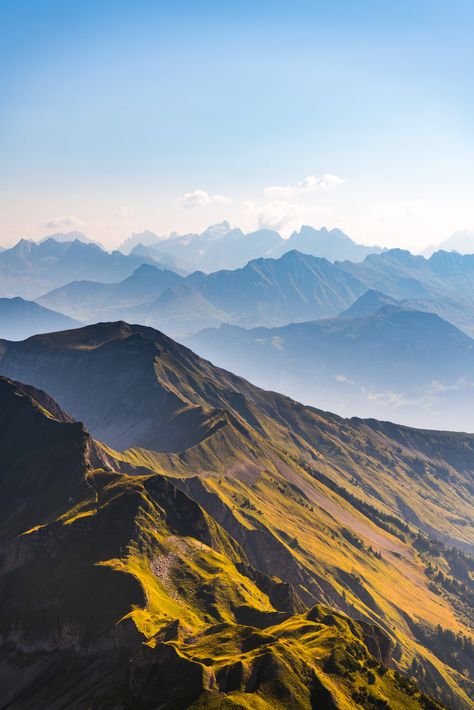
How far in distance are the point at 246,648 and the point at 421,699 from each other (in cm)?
3895

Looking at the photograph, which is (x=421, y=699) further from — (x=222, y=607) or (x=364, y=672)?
(x=222, y=607)

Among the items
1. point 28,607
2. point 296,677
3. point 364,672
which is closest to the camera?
point 296,677

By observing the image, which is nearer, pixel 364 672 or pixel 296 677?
pixel 296 677

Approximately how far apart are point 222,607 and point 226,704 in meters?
80.1

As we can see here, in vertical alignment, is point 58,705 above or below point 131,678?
below

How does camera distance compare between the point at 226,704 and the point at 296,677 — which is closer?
the point at 226,704

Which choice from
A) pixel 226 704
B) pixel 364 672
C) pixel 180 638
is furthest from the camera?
pixel 180 638

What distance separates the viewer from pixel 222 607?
199125 mm

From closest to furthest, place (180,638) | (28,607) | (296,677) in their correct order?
(296,677) → (180,638) → (28,607)

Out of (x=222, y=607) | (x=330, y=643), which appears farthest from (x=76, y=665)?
(x=330, y=643)

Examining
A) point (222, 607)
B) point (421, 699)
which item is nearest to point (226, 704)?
point (421, 699)

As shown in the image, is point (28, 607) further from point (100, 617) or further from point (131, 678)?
point (131, 678)

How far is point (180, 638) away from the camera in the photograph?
164750 millimetres

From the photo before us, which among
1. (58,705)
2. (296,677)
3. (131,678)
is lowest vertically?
(58,705)
